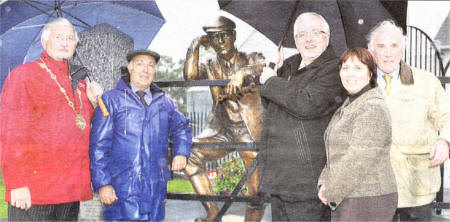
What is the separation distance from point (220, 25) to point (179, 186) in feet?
4.59

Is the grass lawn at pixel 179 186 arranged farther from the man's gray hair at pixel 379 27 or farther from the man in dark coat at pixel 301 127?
the man's gray hair at pixel 379 27

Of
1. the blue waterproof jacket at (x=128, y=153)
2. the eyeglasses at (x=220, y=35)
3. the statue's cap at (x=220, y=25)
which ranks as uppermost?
the statue's cap at (x=220, y=25)

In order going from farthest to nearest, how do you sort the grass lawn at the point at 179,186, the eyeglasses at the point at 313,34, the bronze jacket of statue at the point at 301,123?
the grass lawn at the point at 179,186 < the eyeglasses at the point at 313,34 < the bronze jacket of statue at the point at 301,123

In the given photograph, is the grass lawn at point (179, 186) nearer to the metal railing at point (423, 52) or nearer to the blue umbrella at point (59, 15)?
the blue umbrella at point (59, 15)

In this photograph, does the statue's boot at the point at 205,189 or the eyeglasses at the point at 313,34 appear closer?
the eyeglasses at the point at 313,34

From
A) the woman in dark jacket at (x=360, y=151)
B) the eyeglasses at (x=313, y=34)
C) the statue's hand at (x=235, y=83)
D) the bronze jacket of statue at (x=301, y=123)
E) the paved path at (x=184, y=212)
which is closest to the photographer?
the woman in dark jacket at (x=360, y=151)

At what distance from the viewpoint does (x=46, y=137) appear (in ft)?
9.02

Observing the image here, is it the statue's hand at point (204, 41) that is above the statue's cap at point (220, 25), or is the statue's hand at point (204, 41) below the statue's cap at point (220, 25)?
below

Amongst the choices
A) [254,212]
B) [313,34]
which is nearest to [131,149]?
[254,212]

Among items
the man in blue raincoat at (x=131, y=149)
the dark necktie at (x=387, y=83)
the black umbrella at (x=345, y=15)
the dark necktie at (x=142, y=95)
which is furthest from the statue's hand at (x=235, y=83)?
the dark necktie at (x=387, y=83)

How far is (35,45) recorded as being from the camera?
303cm

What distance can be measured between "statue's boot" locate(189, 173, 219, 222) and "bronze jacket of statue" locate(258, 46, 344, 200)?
3.60ft

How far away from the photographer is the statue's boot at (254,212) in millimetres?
3381

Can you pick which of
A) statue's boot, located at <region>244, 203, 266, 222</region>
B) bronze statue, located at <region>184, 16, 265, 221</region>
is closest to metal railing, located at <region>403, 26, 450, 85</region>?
bronze statue, located at <region>184, 16, 265, 221</region>
